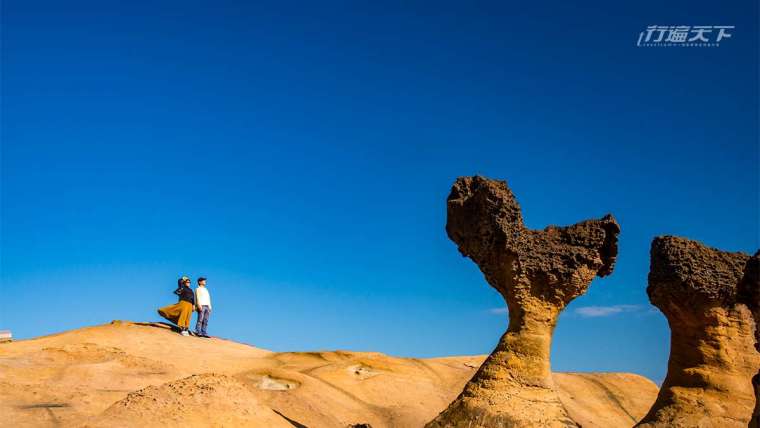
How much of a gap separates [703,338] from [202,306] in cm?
1149

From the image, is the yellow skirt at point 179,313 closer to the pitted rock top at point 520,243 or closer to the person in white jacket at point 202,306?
the person in white jacket at point 202,306

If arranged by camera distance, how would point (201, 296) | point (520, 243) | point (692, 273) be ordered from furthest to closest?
point (201, 296), point (692, 273), point (520, 243)

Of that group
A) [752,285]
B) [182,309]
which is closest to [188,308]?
[182,309]

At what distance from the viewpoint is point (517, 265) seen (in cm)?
1032

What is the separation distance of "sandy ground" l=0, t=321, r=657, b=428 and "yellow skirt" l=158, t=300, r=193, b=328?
1.08 feet

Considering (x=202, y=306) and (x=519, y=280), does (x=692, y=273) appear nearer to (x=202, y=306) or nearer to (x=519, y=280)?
(x=519, y=280)

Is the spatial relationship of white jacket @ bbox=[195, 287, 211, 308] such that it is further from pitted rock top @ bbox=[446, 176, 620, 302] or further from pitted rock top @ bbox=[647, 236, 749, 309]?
pitted rock top @ bbox=[647, 236, 749, 309]

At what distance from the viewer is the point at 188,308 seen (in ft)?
58.4

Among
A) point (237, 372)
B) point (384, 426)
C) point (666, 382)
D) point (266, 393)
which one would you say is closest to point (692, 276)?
point (666, 382)

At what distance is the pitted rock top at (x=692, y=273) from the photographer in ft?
Answer: 35.6

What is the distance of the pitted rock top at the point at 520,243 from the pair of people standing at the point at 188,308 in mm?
8747

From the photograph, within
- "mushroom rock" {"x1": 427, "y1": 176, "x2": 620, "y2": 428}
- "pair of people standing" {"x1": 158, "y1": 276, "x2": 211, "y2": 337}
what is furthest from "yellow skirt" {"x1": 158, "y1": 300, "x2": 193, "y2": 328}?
"mushroom rock" {"x1": 427, "y1": 176, "x2": 620, "y2": 428}

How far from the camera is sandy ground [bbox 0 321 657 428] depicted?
31.9 feet

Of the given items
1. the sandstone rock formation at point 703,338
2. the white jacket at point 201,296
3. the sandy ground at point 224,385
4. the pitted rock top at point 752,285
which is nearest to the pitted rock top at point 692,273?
the sandstone rock formation at point 703,338
